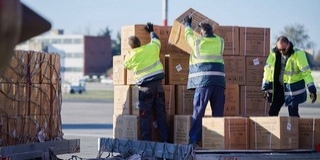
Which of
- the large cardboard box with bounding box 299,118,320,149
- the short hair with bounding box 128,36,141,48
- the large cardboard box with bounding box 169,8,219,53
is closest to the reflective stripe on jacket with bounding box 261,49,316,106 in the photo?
the large cardboard box with bounding box 169,8,219,53

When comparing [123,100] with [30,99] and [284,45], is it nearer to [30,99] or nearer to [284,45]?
[30,99]

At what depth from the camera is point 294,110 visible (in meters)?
10.6

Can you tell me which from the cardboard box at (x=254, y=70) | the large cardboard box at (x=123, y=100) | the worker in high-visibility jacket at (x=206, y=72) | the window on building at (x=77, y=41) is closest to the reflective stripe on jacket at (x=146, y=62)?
the large cardboard box at (x=123, y=100)

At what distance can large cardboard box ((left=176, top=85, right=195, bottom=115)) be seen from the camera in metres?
10.5

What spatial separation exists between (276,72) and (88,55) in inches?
4107

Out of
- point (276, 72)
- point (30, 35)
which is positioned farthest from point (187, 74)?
point (30, 35)

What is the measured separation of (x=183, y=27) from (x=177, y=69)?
677mm

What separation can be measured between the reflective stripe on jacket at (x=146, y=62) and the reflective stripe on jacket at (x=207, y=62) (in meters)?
0.67

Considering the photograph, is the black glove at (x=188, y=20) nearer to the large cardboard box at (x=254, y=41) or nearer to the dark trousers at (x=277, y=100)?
the large cardboard box at (x=254, y=41)

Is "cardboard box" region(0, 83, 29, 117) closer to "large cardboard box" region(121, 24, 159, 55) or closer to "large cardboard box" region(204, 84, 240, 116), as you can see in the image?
"large cardboard box" region(121, 24, 159, 55)

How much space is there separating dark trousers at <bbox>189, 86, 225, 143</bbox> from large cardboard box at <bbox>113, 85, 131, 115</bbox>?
1302 millimetres

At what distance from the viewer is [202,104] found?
383 inches

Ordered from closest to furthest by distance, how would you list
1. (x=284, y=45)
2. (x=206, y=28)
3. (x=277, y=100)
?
(x=206, y=28) < (x=284, y=45) < (x=277, y=100)

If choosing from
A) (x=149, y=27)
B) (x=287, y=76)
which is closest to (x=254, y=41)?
(x=287, y=76)
